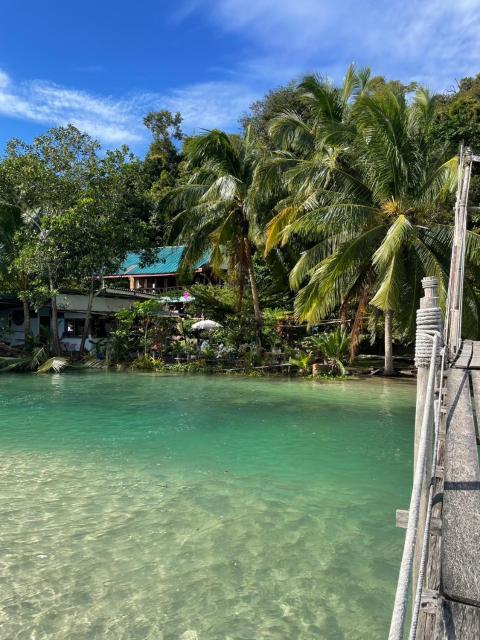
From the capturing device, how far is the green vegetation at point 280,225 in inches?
592

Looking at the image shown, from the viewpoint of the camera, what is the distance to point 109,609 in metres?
3.80

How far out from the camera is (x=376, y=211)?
15453 mm

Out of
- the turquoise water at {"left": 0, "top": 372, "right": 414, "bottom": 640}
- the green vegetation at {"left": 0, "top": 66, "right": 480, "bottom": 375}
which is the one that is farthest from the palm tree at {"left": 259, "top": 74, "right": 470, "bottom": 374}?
the turquoise water at {"left": 0, "top": 372, "right": 414, "bottom": 640}

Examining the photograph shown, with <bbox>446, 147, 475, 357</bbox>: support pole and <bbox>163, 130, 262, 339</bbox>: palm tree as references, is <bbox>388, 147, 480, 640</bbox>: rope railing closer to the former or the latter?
<bbox>446, 147, 475, 357</bbox>: support pole

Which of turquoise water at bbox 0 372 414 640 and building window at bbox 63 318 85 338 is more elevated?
building window at bbox 63 318 85 338

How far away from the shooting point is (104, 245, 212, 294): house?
30.1 m

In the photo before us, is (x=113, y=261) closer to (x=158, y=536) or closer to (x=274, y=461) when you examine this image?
(x=274, y=461)

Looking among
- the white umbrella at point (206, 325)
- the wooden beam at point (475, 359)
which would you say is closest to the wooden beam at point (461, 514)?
the wooden beam at point (475, 359)

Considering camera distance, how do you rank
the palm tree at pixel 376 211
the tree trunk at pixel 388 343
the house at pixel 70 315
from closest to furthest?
the palm tree at pixel 376 211
the tree trunk at pixel 388 343
the house at pixel 70 315

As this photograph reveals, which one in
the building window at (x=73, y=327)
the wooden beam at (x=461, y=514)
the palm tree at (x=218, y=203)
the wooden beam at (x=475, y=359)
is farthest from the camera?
the building window at (x=73, y=327)

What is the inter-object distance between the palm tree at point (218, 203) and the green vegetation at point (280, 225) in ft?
0.18

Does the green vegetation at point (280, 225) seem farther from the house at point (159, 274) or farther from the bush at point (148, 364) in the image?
the house at point (159, 274)

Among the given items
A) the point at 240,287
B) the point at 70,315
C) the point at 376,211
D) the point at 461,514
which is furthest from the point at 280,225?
the point at 461,514

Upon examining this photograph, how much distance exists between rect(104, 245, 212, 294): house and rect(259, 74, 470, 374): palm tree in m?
12.1
